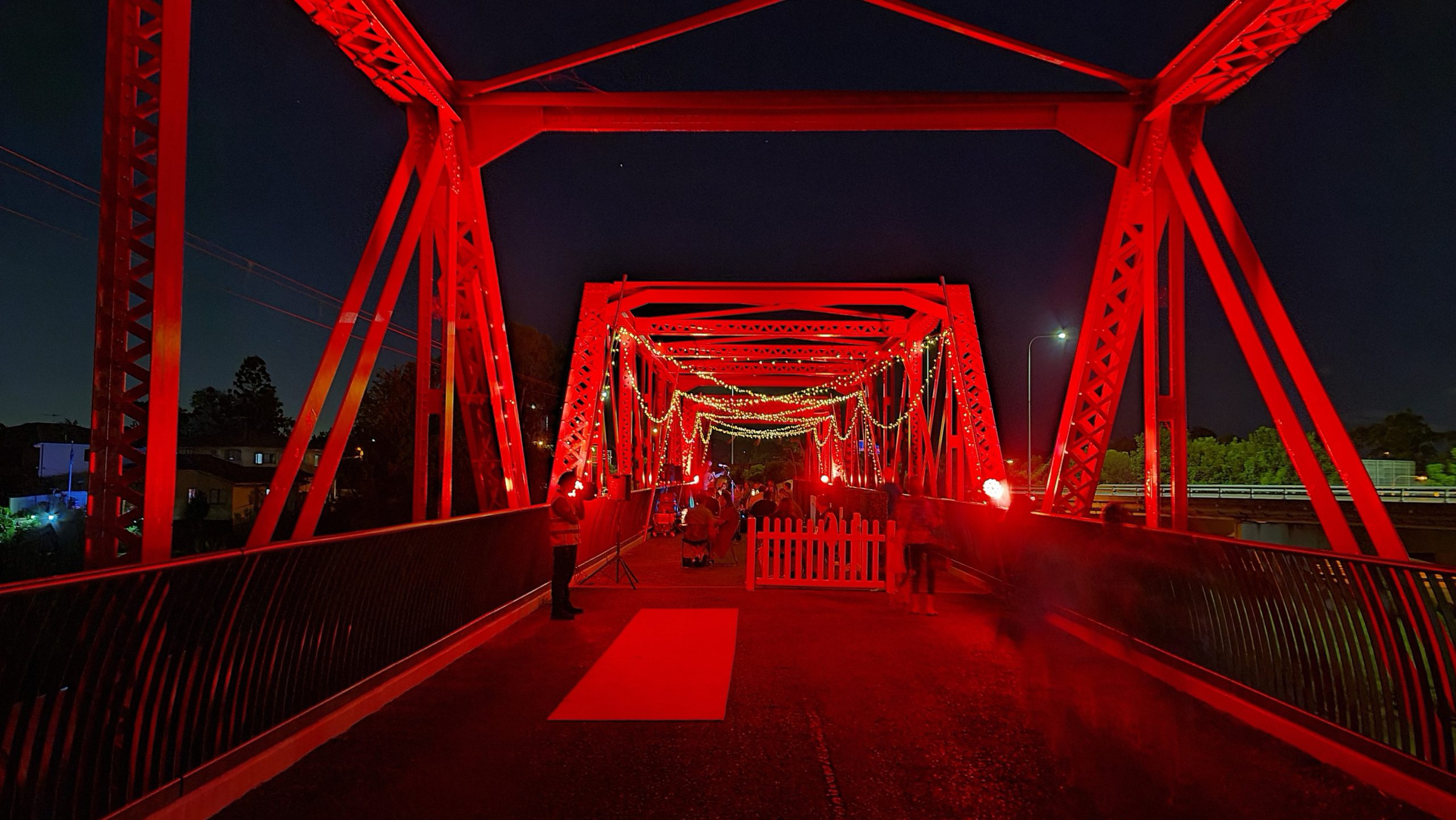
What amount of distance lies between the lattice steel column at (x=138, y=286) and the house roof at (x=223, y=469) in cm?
3994

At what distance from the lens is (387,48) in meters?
8.05

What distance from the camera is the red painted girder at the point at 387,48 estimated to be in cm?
734

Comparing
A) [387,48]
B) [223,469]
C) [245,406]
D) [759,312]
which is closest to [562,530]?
[387,48]

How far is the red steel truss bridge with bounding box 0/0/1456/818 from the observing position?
13.8ft

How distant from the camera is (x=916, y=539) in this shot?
33.7 feet

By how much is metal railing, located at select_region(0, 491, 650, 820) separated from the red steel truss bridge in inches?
0.6

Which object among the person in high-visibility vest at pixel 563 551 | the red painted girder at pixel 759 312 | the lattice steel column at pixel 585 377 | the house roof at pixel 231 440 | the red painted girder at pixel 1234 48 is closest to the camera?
the red painted girder at pixel 1234 48

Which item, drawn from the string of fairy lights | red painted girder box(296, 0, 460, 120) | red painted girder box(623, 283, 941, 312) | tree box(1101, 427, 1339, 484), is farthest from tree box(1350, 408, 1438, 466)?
red painted girder box(296, 0, 460, 120)

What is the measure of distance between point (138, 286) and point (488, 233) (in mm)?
5899

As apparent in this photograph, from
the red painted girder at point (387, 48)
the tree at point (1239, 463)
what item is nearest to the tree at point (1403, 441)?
the tree at point (1239, 463)

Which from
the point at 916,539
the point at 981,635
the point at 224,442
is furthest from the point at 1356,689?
the point at 224,442

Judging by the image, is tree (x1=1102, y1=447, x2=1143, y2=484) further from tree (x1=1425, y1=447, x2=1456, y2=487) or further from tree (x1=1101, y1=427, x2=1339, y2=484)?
tree (x1=1425, y1=447, x2=1456, y2=487)

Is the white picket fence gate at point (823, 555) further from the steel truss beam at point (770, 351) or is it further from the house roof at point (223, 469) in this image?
the house roof at point (223, 469)

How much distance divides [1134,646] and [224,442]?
56854 mm
